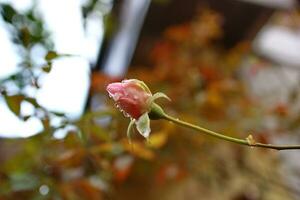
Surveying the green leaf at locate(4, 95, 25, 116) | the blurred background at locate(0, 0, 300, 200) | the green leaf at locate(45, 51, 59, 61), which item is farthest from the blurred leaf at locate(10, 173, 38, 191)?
the green leaf at locate(45, 51, 59, 61)

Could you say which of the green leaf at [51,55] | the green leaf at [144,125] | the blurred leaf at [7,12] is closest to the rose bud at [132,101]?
the green leaf at [144,125]

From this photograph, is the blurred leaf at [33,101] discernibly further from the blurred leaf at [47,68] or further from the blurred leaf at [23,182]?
the blurred leaf at [23,182]

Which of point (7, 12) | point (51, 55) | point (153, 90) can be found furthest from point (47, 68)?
point (153, 90)

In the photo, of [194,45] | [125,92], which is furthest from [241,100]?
[125,92]

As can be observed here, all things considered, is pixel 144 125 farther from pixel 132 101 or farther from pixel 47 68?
pixel 47 68

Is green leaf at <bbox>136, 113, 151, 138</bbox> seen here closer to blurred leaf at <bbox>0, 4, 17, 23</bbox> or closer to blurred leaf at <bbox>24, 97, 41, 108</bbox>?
blurred leaf at <bbox>24, 97, 41, 108</bbox>
